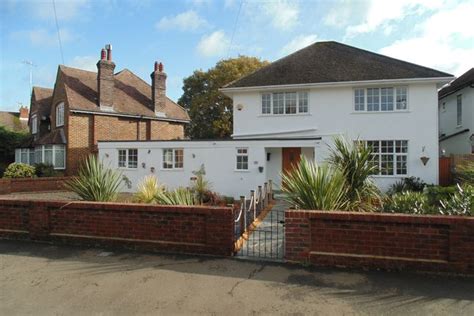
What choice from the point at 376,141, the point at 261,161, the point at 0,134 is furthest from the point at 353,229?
the point at 0,134

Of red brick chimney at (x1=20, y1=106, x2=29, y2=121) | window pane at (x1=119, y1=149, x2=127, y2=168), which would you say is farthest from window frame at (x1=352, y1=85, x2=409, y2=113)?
red brick chimney at (x1=20, y1=106, x2=29, y2=121)

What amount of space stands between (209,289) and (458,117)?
22867mm

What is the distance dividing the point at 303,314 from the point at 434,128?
14.5 metres

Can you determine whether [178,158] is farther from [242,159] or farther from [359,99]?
[359,99]

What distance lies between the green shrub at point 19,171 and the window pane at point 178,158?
862 cm

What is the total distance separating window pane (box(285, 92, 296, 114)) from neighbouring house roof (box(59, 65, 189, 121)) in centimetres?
1100

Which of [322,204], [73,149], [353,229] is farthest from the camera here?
[73,149]

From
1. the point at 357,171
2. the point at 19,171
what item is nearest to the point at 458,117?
the point at 357,171

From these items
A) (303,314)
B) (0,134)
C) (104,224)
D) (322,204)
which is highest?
(0,134)

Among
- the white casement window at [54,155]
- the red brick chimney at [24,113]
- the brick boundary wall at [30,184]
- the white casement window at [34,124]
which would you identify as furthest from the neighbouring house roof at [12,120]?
the brick boundary wall at [30,184]

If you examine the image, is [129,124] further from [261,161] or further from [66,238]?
[66,238]

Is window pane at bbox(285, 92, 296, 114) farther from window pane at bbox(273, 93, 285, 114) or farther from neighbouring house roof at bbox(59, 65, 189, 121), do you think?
neighbouring house roof at bbox(59, 65, 189, 121)

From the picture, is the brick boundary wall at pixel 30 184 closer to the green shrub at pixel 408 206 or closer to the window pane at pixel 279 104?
the window pane at pixel 279 104

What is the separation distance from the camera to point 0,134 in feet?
82.4
